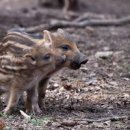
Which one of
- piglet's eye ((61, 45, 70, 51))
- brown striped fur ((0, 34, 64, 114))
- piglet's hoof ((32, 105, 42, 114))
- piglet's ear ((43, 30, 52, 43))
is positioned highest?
piglet's ear ((43, 30, 52, 43))

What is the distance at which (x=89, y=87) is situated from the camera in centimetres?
718

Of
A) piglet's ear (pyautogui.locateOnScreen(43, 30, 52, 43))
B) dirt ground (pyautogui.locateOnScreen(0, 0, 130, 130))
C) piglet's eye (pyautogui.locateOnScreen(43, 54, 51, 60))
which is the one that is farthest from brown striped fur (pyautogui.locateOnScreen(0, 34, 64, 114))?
dirt ground (pyautogui.locateOnScreen(0, 0, 130, 130))

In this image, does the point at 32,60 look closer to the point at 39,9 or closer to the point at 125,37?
the point at 125,37

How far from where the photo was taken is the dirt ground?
17.6 feet

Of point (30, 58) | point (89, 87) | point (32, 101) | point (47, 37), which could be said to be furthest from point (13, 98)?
point (89, 87)

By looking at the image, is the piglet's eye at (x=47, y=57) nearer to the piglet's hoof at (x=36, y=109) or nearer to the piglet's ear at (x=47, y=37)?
the piglet's ear at (x=47, y=37)

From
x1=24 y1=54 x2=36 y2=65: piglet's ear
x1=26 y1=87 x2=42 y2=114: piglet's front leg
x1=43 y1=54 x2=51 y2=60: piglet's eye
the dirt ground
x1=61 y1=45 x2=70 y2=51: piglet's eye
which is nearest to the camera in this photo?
the dirt ground

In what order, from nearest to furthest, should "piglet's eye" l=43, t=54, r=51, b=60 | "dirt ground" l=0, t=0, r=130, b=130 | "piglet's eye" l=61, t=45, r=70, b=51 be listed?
1. "dirt ground" l=0, t=0, r=130, b=130
2. "piglet's eye" l=43, t=54, r=51, b=60
3. "piglet's eye" l=61, t=45, r=70, b=51

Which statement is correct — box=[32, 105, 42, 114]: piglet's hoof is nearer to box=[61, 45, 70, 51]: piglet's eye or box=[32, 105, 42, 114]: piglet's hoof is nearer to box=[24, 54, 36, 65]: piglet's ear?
box=[24, 54, 36, 65]: piglet's ear

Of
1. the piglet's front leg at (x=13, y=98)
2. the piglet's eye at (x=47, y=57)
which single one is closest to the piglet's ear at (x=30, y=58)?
the piglet's eye at (x=47, y=57)

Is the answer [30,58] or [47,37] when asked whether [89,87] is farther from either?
[30,58]

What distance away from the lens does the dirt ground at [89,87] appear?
5.37 metres

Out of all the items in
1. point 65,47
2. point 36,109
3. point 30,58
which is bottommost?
point 36,109

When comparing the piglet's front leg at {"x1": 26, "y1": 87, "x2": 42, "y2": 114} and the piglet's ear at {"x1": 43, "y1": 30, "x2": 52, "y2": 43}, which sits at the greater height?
the piglet's ear at {"x1": 43, "y1": 30, "x2": 52, "y2": 43}
